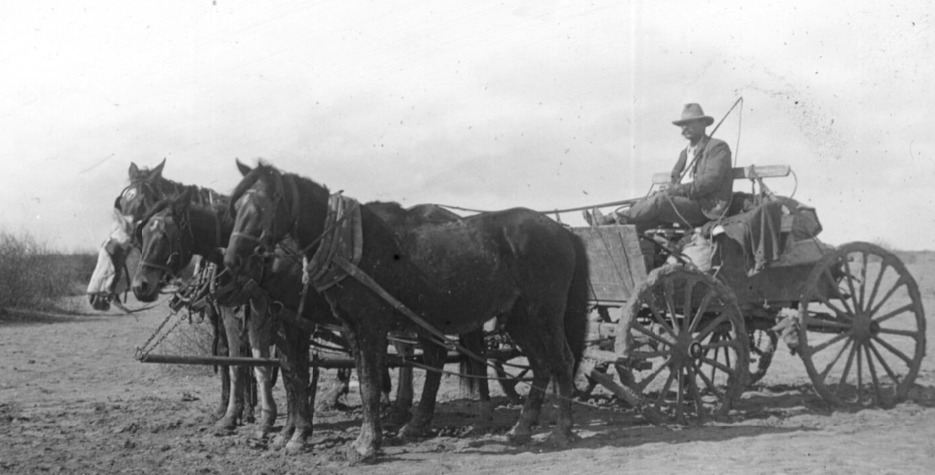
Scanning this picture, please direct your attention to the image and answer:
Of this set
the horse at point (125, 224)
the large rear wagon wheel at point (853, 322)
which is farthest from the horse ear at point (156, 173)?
the large rear wagon wheel at point (853, 322)

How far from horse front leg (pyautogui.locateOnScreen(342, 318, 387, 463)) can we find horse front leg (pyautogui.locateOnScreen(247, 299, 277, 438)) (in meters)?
1.30

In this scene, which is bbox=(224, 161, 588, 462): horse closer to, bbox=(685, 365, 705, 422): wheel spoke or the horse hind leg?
the horse hind leg

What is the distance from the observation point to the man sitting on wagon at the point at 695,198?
813 cm

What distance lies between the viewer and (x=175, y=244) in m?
6.93

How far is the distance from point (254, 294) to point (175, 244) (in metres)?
0.83

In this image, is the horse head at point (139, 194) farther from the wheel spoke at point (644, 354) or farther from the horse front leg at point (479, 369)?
the wheel spoke at point (644, 354)

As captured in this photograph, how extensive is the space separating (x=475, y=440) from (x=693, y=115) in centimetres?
409

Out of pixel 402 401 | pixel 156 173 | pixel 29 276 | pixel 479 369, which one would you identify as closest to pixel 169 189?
pixel 156 173

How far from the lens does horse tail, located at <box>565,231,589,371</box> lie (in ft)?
24.3

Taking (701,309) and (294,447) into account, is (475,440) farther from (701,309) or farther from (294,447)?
(701,309)

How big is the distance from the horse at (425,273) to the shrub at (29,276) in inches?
758

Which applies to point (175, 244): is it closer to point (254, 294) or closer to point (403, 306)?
point (254, 294)

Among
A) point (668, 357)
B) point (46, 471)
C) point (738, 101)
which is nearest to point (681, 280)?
point (668, 357)

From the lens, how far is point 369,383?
6531mm
